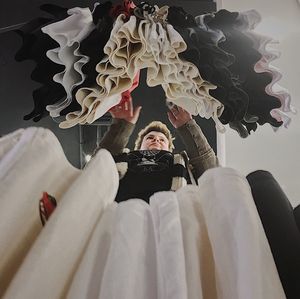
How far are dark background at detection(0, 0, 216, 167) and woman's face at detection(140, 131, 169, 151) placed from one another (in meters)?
0.03

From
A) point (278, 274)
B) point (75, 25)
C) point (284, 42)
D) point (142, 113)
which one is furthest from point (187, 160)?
point (278, 274)

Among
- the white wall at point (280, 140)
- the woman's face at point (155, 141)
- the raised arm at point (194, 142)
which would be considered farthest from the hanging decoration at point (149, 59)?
the white wall at point (280, 140)

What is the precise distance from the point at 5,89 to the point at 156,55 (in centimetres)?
57

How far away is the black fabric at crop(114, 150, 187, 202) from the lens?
0.87 m

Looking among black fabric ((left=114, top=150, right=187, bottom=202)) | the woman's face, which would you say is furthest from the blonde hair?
black fabric ((left=114, top=150, right=187, bottom=202))

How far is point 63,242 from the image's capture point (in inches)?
11.6

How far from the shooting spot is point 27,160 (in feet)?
1.03

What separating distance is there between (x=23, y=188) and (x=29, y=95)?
35.3 inches

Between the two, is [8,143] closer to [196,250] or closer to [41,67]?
[196,250]

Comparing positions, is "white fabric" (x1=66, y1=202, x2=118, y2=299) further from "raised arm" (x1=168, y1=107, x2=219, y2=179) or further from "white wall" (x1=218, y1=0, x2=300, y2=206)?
"white wall" (x1=218, y1=0, x2=300, y2=206)

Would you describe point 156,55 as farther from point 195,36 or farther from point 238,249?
point 238,249

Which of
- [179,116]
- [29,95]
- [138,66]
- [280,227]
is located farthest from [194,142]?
[280,227]

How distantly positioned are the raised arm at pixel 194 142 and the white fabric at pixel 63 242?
21.9 inches

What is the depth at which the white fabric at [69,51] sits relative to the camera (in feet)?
2.34
